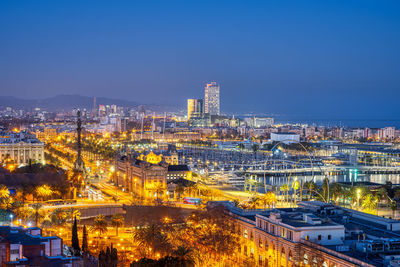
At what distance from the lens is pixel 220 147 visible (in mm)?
122438

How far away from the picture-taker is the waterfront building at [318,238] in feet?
71.9

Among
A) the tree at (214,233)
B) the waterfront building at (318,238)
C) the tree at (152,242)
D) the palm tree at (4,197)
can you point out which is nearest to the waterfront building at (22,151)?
the palm tree at (4,197)

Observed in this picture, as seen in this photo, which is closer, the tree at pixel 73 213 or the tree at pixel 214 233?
the tree at pixel 214 233

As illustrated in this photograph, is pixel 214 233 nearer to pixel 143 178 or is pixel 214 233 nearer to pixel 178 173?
pixel 143 178

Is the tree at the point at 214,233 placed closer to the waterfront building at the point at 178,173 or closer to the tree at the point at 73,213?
the tree at the point at 73,213

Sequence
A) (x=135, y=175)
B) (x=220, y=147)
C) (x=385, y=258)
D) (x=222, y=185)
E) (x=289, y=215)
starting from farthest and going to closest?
(x=220, y=147)
(x=222, y=185)
(x=135, y=175)
(x=289, y=215)
(x=385, y=258)

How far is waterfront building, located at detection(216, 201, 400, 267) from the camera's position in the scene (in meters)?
21.9

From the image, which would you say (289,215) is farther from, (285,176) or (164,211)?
(285,176)

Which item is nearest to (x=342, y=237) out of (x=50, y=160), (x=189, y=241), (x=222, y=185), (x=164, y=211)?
(x=189, y=241)

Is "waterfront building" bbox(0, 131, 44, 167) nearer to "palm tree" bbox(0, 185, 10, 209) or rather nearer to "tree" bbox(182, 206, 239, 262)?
"palm tree" bbox(0, 185, 10, 209)

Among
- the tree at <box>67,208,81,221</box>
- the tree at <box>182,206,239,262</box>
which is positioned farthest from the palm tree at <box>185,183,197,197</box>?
the tree at <box>182,206,239,262</box>

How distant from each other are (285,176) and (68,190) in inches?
1329

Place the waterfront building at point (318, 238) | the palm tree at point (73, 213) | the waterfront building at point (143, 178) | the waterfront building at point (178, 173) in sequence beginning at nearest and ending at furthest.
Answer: the waterfront building at point (318, 238) → the palm tree at point (73, 213) → the waterfront building at point (143, 178) → the waterfront building at point (178, 173)

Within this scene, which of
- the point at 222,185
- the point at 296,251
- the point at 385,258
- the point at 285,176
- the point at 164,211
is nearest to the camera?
the point at 385,258
